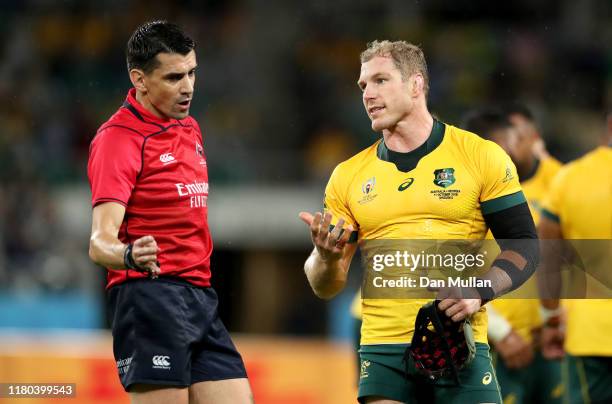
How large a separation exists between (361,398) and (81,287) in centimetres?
879

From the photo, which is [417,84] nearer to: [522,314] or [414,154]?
[414,154]

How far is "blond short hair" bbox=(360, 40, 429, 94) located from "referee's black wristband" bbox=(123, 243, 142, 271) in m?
1.39

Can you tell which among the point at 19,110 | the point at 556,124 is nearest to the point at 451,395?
the point at 556,124

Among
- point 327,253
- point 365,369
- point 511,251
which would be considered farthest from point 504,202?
point 365,369

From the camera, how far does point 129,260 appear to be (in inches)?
179

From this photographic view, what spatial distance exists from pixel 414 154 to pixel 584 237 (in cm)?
162

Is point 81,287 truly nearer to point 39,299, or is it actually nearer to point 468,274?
point 39,299

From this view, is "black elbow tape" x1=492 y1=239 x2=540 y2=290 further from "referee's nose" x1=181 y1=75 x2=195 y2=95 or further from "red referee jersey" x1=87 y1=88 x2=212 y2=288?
"referee's nose" x1=181 y1=75 x2=195 y2=95

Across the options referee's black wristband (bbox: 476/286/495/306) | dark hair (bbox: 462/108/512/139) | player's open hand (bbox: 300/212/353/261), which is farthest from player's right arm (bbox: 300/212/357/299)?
dark hair (bbox: 462/108/512/139)

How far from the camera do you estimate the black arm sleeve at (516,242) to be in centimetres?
488

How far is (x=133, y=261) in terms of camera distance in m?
4.53

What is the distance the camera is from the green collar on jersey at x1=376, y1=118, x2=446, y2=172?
5.09 metres

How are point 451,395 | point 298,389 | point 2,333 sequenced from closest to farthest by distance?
point 451,395
point 298,389
point 2,333

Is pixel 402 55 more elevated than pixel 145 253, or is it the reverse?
pixel 402 55
